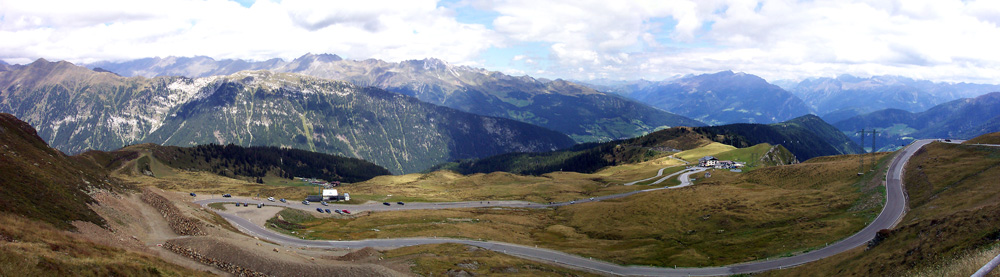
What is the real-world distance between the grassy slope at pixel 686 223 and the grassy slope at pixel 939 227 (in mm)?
7669

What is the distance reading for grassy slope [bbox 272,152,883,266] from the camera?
212 feet

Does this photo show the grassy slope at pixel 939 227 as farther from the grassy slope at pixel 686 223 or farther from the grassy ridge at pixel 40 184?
the grassy ridge at pixel 40 184

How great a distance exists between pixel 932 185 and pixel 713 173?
8122 cm

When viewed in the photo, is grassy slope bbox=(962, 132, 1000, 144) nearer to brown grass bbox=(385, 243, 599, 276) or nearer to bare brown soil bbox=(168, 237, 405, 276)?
brown grass bbox=(385, 243, 599, 276)

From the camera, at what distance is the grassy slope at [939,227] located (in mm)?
36031

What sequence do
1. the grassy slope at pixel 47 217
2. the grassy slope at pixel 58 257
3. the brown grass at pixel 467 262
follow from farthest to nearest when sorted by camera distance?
the brown grass at pixel 467 262 → the grassy slope at pixel 47 217 → the grassy slope at pixel 58 257

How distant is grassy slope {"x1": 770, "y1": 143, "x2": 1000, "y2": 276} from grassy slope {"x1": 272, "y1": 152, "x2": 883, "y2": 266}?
7669 millimetres

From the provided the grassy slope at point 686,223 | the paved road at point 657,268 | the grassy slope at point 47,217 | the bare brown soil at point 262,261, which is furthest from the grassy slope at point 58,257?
the grassy slope at point 686,223

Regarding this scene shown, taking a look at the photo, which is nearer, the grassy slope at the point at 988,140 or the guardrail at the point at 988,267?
the guardrail at the point at 988,267

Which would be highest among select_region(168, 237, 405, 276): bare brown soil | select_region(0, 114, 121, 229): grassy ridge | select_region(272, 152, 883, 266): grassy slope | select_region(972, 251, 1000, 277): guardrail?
select_region(0, 114, 121, 229): grassy ridge

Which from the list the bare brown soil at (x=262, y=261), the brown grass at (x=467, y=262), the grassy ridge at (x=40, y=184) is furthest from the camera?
the brown grass at (x=467, y=262)

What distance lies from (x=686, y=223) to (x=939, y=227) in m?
43.5

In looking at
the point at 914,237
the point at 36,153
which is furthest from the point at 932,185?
the point at 36,153

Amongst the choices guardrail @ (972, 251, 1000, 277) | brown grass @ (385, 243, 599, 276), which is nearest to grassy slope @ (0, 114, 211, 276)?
brown grass @ (385, 243, 599, 276)
